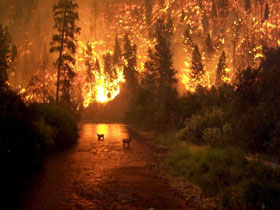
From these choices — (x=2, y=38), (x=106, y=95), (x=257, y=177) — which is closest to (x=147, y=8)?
(x=106, y=95)

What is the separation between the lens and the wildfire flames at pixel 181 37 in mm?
74938

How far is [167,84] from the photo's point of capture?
38.3m

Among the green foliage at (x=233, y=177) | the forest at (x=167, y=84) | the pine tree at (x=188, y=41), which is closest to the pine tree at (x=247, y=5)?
the forest at (x=167, y=84)

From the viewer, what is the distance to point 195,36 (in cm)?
8656

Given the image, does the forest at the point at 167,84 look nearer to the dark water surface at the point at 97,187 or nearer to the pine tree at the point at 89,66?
the pine tree at the point at 89,66

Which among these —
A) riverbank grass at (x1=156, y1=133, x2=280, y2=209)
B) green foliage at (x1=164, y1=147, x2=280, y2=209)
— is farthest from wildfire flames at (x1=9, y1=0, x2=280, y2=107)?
green foliage at (x1=164, y1=147, x2=280, y2=209)

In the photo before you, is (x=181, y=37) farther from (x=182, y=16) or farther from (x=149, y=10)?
(x=149, y=10)

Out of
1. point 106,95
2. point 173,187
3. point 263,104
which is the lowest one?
point 173,187

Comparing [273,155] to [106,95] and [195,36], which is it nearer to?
[195,36]

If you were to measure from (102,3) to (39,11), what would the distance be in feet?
99.2

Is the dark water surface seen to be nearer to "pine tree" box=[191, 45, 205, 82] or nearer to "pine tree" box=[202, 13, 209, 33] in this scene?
"pine tree" box=[191, 45, 205, 82]

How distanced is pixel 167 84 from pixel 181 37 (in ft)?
192

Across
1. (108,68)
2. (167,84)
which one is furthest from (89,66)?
(167,84)

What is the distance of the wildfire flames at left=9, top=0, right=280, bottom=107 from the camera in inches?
2950
